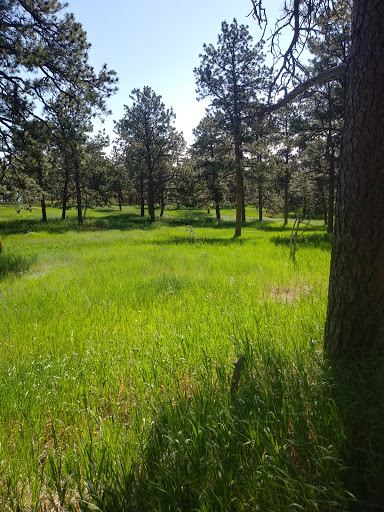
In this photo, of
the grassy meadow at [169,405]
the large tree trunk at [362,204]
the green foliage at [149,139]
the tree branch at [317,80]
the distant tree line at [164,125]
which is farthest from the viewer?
the green foliage at [149,139]

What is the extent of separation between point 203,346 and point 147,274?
4877mm

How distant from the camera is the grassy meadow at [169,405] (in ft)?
4.85

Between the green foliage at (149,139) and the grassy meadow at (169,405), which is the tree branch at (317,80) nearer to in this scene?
the grassy meadow at (169,405)

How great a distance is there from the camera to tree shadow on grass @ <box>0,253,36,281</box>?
884 cm

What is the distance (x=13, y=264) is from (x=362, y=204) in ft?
37.2

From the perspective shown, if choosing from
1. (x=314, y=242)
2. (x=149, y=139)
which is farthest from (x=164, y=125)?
(x=314, y=242)

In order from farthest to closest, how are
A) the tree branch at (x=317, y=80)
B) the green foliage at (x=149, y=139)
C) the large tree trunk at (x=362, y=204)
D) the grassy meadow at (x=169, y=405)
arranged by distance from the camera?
1. the green foliage at (x=149, y=139)
2. the tree branch at (x=317, y=80)
3. the large tree trunk at (x=362, y=204)
4. the grassy meadow at (x=169, y=405)

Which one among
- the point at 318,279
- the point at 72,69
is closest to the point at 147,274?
the point at 318,279

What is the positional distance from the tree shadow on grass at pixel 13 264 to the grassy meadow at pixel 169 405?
362 cm

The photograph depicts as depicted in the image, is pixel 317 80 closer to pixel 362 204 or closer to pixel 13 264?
pixel 362 204

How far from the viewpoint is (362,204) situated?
220 centimetres

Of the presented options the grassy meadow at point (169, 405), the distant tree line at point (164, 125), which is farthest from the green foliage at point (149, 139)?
the grassy meadow at point (169, 405)

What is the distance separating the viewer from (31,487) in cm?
168

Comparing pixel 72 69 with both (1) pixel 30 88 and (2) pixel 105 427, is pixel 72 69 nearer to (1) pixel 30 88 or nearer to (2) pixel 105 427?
(1) pixel 30 88
